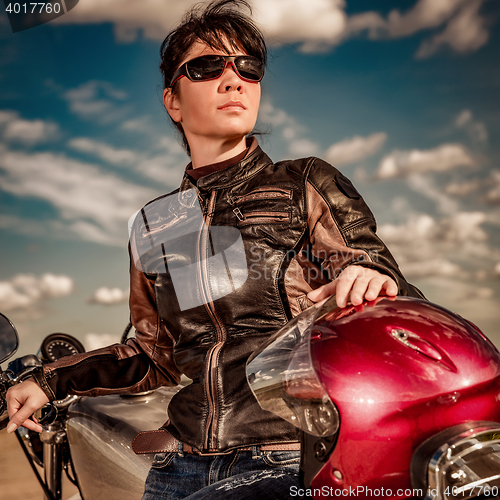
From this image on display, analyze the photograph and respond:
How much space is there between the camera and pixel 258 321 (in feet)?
3.66

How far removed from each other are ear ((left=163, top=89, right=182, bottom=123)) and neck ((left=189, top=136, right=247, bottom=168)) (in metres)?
0.19

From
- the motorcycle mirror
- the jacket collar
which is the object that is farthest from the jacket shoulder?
the motorcycle mirror

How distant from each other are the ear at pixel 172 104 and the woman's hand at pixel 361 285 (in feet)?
3.00

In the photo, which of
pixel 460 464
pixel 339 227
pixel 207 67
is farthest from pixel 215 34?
pixel 460 464

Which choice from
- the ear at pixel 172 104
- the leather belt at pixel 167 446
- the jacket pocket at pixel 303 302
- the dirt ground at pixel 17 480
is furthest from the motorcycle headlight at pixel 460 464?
the dirt ground at pixel 17 480

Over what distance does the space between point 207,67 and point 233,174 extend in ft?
1.09

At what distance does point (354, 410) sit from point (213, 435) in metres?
0.43

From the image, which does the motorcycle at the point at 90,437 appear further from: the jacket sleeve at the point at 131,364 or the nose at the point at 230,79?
the nose at the point at 230,79

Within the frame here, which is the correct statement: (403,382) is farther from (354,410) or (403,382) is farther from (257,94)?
(257,94)

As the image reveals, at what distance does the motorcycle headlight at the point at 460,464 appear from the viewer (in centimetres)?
66

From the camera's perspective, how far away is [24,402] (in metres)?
1.26

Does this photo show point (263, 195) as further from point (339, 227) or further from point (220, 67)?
point (220, 67)

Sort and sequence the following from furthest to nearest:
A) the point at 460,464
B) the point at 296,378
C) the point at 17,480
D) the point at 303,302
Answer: the point at 17,480 < the point at 303,302 < the point at 296,378 < the point at 460,464

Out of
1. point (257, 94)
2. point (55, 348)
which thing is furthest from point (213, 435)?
point (55, 348)
